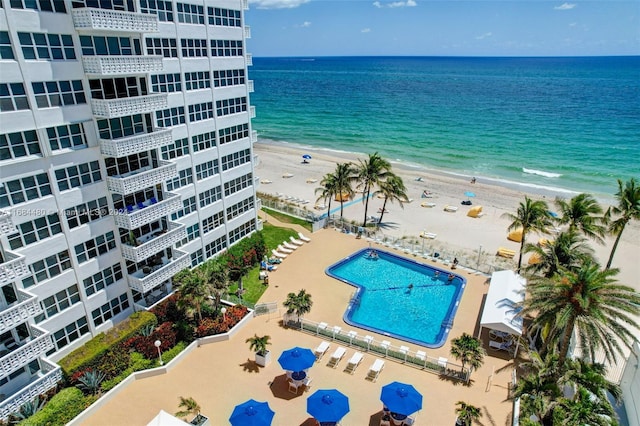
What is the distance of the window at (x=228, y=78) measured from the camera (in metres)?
34.0

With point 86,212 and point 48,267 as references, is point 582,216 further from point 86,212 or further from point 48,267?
point 48,267

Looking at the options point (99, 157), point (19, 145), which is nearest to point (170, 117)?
point (99, 157)

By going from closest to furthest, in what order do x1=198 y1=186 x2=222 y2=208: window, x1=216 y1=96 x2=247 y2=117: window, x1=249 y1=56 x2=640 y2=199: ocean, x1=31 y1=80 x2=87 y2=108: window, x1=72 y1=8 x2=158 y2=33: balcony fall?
x1=31 y1=80 x2=87 y2=108: window
x1=72 y1=8 x2=158 y2=33: balcony
x1=216 y1=96 x2=247 y2=117: window
x1=198 y1=186 x2=222 y2=208: window
x1=249 y1=56 x2=640 y2=199: ocean

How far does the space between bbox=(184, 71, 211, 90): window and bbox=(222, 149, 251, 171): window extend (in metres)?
6.64

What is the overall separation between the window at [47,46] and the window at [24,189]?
21.3ft

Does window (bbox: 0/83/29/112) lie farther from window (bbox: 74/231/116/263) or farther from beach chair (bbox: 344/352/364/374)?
beach chair (bbox: 344/352/364/374)

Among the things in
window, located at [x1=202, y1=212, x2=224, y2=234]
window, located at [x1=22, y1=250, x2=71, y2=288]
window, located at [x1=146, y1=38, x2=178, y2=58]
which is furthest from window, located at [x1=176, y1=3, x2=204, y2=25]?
window, located at [x1=22, y1=250, x2=71, y2=288]

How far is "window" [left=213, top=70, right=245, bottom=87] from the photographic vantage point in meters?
34.0

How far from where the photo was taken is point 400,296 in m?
36.6

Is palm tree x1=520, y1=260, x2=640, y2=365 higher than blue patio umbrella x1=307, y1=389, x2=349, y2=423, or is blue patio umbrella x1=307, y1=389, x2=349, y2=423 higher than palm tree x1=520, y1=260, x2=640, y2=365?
palm tree x1=520, y1=260, x2=640, y2=365

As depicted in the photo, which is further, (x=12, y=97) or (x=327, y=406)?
(x=327, y=406)

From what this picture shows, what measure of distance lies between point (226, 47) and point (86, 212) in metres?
17.8

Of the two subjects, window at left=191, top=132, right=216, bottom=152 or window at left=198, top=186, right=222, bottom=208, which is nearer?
window at left=191, top=132, right=216, bottom=152

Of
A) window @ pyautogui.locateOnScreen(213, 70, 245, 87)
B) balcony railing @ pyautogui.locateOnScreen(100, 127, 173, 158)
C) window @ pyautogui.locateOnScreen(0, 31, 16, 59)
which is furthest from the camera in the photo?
window @ pyautogui.locateOnScreen(213, 70, 245, 87)
